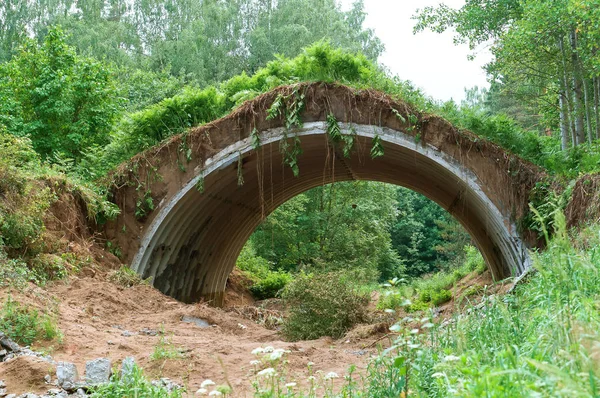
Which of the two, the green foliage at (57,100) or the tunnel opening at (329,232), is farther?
the tunnel opening at (329,232)

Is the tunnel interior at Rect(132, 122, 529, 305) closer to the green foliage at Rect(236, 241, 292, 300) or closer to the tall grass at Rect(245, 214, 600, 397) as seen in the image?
the green foliage at Rect(236, 241, 292, 300)

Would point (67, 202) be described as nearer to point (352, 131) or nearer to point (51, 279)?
point (51, 279)

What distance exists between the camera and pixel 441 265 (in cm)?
3700

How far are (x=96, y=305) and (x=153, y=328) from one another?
1.11 meters

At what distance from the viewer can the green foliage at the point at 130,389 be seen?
5.13 m

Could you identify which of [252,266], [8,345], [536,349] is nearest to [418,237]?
[252,266]

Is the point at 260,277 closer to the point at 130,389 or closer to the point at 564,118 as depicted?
the point at 564,118

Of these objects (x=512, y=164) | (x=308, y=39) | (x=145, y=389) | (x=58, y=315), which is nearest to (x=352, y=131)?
(x=512, y=164)

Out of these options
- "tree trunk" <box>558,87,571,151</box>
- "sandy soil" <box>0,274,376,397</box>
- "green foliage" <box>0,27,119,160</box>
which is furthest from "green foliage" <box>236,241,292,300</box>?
"tree trunk" <box>558,87,571,151</box>

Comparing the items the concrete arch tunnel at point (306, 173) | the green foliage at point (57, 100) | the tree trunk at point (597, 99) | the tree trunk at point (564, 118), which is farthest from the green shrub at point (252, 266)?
the tree trunk at point (597, 99)

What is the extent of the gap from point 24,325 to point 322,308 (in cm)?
488

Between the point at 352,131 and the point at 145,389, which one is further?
the point at 352,131

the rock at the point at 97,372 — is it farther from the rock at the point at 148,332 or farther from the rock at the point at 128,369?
the rock at the point at 148,332

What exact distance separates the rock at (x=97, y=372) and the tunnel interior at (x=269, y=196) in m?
6.72
